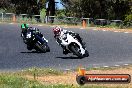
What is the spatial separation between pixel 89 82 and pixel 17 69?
16.2 ft

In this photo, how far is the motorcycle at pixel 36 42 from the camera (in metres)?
21.2

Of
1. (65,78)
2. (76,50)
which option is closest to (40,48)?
(76,50)

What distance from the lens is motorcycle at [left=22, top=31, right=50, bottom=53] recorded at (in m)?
21.2

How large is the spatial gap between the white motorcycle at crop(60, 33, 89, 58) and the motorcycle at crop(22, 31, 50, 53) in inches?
76.6

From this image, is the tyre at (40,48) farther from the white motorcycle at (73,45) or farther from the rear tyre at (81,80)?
the rear tyre at (81,80)

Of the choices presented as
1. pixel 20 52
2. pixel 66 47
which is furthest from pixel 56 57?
pixel 20 52

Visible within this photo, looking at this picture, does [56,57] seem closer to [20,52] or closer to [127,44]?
[20,52]

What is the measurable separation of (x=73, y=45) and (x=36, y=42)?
2.53 m

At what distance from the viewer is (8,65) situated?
56.6ft

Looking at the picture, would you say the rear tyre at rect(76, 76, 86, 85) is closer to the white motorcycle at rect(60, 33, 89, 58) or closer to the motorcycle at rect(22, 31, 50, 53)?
the white motorcycle at rect(60, 33, 89, 58)

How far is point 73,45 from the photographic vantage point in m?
19.8

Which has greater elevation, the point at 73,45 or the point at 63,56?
the point at 73,45

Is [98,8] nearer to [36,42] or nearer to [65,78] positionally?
[36,42]

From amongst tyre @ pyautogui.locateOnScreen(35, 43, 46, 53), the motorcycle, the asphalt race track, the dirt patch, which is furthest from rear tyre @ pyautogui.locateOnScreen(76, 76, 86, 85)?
tyre @ pyautogui.locateOnScreen(35, 43, 46, 53)
